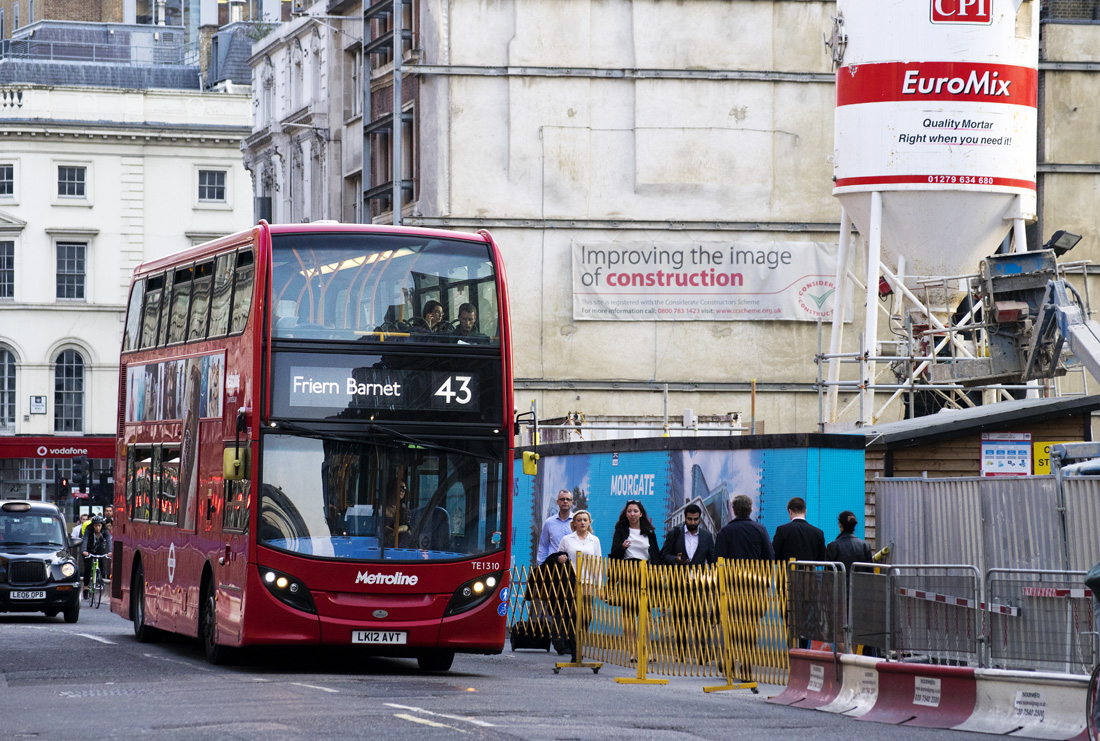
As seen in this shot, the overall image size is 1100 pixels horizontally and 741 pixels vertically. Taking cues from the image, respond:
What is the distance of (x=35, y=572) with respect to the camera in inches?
1126

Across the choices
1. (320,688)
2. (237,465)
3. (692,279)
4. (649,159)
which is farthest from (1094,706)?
(649,159)

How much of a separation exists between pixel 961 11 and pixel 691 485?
1048cm

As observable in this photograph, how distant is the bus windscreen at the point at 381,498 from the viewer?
17312mm

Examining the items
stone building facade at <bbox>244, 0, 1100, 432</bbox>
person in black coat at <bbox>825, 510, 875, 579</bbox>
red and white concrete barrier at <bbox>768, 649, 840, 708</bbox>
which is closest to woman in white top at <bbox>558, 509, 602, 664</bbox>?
person in black coat at <bbox>825, 510, 875, 579</bbox>

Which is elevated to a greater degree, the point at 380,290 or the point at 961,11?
the point at 961,11

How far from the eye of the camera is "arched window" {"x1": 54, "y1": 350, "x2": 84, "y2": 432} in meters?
67.2

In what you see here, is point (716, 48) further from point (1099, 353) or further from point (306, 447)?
point (306, 447)

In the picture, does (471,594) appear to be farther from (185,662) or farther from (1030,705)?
(1030,705)

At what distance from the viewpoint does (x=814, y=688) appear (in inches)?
626

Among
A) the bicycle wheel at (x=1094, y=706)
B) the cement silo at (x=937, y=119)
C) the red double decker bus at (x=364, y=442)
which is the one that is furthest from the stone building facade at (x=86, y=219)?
the bicycle wheel at (x=1094, y=706)

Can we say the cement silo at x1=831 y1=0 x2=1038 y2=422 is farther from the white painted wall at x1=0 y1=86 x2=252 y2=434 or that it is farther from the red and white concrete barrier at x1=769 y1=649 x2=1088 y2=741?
the white painted wall at x1=0 y1=86 x2=252 y2=434

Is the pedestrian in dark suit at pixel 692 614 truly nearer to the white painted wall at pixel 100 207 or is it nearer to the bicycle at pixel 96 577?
the bicycle at pixel 96 577

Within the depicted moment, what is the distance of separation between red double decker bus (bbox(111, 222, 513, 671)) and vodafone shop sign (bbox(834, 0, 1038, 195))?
13.0 meters

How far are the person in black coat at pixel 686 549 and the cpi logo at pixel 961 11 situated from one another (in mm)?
13023
